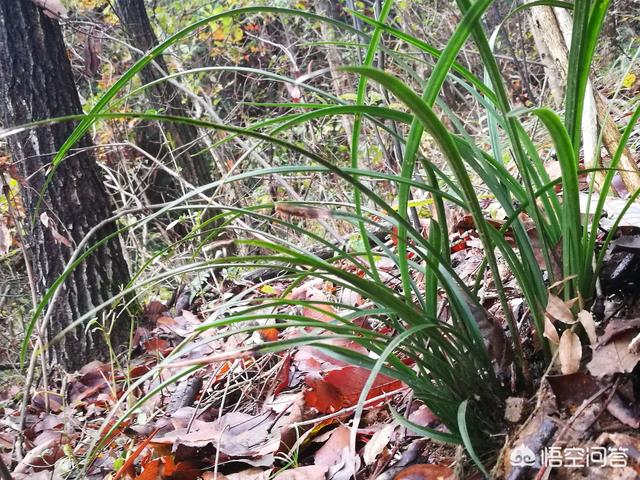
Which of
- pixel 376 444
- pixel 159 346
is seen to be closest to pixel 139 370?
pixel 159 346

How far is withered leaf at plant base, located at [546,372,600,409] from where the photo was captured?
30.2 inches

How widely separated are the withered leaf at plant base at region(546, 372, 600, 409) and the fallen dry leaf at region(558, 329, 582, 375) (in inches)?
0.5

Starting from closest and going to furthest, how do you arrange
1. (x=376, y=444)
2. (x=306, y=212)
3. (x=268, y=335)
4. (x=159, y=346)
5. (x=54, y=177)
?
1. (x=306, y=212)
2. (x=376, y=444)
3. (x=268, y=335)
4. (x=159, y=346)
5. (x=54, y=177)

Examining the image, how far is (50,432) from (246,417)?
2.66ft

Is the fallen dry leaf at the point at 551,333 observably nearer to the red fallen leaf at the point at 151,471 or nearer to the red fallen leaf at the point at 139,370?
the red fallen leaf at the point at 151,471

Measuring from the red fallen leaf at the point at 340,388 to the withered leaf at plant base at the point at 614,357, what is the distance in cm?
49

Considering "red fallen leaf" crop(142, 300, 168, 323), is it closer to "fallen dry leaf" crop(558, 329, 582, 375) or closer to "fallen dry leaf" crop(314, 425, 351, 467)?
"fallen dry leaf" crop(314, 425, 351, 467)

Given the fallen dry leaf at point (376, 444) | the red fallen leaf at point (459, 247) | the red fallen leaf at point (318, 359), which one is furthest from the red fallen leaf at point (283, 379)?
the red fallen leaf at point (459, 247)

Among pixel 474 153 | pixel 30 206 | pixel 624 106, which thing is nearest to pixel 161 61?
pixel 30 206

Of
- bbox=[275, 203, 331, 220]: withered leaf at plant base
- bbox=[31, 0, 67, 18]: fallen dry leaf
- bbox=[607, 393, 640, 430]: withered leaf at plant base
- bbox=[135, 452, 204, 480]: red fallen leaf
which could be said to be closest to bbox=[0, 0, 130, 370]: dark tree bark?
bbox=[31, 0, 67, 18]: fallen dry leaf

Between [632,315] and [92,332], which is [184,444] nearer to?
[632,315]

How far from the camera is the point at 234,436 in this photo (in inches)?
51.9

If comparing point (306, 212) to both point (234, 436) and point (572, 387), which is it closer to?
point (572, 387)

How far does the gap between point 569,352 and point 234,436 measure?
81cm
